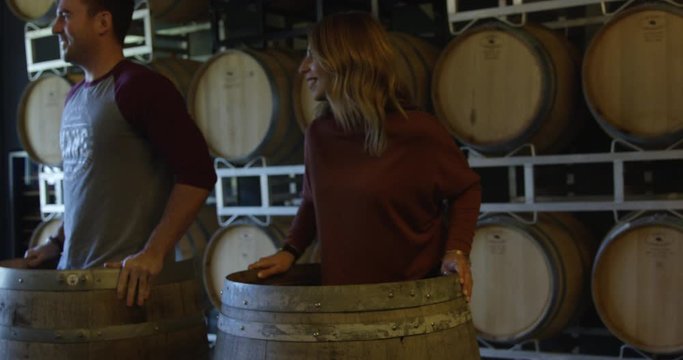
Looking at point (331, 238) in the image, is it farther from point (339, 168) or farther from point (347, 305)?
point (347, 305)

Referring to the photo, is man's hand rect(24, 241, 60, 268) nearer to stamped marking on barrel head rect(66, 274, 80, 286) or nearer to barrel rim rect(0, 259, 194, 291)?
barrel rim rect(0, 259, 194, 291)

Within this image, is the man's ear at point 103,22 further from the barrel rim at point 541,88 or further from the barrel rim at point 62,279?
the barrel rim at point 541,88

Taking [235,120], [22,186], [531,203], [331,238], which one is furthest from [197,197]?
[22,186]

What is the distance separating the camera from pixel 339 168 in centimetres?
223

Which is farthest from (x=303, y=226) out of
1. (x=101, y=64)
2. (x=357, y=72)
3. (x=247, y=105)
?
(x=247, y=105)

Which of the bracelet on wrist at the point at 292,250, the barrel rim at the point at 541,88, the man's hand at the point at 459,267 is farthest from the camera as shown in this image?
the barrel rim at the point at 541,88

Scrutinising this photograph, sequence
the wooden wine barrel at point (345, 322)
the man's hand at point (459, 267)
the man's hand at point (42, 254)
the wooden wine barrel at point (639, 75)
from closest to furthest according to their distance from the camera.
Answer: the wooden wine barrel at point (345, 322) → the man's hand at point (459, 267) → the man's hand at point (42, 254) → the wooden wine barrel at point (639, 75)

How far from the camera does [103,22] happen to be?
2.61 metres

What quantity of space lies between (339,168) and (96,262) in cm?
77

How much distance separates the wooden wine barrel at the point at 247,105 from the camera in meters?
5.06

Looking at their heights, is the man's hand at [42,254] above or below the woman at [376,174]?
below

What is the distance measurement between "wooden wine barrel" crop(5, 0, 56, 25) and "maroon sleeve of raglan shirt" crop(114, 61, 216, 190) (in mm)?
3907

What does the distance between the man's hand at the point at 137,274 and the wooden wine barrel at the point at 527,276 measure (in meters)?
2.43

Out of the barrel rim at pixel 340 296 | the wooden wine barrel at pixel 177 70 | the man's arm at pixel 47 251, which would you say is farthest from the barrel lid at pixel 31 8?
the barrel rim at pixel 340 296
